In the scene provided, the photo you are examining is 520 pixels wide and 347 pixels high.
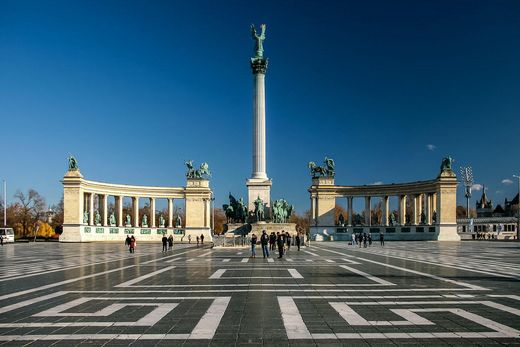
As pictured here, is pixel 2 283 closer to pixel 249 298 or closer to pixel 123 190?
pixel 249 298

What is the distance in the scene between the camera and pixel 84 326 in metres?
11.0

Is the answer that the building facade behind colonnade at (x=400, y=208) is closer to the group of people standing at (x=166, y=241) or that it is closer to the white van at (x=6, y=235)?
the group of people standing at (x=166, y=241)

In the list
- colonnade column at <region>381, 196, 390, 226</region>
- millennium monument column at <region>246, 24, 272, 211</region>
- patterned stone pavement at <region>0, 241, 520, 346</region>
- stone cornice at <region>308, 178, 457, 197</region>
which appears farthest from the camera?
colonnade column at <region>381, 196, 390, 226</region>

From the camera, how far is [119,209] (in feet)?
311

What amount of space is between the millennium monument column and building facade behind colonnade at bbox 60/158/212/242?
22589mm

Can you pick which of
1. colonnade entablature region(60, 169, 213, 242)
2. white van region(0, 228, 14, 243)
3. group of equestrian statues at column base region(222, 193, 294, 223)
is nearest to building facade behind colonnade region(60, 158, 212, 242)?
colonnade entablature region(60, 169, 213, 242)

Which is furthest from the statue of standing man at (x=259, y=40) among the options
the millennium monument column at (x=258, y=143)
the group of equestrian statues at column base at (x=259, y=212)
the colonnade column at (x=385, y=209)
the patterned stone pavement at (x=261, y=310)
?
the patterned stone pavement at (x=261, y=310)

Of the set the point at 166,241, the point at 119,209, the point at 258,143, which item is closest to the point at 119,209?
the point at 119,209

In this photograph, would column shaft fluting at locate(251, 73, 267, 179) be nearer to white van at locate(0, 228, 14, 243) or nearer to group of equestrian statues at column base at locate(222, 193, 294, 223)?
group of equestrian statues at column base at locate(222, 193, 294, 223)

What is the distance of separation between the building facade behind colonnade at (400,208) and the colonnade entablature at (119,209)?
22.1m

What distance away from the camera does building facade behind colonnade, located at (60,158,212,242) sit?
274 feet

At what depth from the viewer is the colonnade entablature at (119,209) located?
274 ft

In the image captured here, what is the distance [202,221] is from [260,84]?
32.8m

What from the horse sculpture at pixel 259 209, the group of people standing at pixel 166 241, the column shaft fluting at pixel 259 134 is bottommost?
the group of people standing at pixel 166 241
